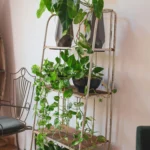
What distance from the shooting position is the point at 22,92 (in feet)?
8.81

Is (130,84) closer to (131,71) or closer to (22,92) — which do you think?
(131,71)

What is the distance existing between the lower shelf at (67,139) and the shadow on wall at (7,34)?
1.23m

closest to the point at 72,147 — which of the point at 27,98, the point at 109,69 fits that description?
the point at 109,69

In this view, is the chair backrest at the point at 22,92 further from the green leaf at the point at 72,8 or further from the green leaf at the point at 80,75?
the green leaf at the point at 72,8

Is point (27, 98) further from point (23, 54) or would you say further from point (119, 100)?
point (119, 100)

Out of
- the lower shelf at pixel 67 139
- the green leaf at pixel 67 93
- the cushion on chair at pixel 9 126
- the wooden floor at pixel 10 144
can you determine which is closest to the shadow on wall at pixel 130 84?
the lower shelf at pixel 67 139

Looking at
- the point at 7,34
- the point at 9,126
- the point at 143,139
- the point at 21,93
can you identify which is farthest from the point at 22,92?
the point at 143,139

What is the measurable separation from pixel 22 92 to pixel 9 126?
20.9 inches

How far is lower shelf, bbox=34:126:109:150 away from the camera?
1620mm

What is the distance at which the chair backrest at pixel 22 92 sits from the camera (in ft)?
8.63

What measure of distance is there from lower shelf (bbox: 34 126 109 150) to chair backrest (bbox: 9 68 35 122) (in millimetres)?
776

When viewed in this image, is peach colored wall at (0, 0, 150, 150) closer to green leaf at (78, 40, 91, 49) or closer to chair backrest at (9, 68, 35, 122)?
green leaf at (78, 40, 91, 49)

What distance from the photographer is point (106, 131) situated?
5.96ft

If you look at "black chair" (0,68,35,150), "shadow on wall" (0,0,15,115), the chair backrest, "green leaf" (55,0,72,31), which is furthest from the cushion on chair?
"green leaf" (55,0,72,31)
